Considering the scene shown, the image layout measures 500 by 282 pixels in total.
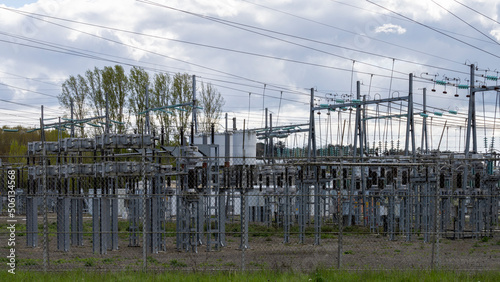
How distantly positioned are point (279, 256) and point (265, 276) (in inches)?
198

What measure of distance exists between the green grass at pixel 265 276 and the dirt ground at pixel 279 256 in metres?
0.82

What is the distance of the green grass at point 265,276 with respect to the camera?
991 cm

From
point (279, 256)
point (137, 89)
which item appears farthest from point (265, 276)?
point (137, 89)

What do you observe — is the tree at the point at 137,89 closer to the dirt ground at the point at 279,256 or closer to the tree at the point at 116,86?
the tree at the point at 116,86

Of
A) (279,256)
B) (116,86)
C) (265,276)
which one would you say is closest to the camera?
(265,276)

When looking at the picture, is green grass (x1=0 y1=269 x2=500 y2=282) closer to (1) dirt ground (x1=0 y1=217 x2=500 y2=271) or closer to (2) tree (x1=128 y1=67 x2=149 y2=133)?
(1) dirt ground (x1=0 y1=217 x2=500 y2=271)

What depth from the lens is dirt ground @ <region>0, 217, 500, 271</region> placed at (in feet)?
40.3

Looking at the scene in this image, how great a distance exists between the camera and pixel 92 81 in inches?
1779

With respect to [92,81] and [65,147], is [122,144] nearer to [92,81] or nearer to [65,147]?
[65,147]

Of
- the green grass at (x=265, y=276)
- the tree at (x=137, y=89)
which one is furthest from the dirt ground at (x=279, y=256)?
the tree at (x=137, y=89)

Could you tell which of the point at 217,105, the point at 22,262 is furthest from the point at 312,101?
the point at 217,105

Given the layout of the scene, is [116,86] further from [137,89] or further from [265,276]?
[265,276]

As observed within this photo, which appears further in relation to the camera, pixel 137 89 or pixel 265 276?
pixel 137 89

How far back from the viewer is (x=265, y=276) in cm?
1015
